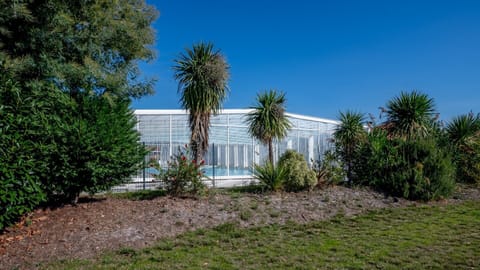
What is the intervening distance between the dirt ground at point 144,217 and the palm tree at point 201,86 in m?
2.10

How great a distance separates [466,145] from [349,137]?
191 inches

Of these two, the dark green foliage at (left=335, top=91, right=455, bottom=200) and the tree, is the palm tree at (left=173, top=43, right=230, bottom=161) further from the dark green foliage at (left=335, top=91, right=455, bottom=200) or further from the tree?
the dark green foliage at (left=335, top=91, right=455, bottom=200)

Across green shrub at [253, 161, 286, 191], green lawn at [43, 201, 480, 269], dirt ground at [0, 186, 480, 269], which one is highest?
green shrub at [253, 161, 286, 191]

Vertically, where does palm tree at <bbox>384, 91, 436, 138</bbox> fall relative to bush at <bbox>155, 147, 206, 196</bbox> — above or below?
above

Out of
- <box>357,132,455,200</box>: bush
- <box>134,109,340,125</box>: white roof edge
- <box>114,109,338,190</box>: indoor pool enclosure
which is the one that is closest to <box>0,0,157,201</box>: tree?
<box>134,109,340,125</box>: white roof edge

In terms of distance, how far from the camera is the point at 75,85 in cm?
747

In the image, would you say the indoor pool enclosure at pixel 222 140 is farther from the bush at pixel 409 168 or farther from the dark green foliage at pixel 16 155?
the dark green foliage at pixel 16 155

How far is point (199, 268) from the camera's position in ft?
14.3

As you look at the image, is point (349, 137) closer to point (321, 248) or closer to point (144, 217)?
point (321, 248)

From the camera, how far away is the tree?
628 centimetres

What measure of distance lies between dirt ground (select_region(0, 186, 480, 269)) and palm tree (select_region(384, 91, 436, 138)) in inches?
96.7

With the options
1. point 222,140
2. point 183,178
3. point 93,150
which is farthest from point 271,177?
point 222,140

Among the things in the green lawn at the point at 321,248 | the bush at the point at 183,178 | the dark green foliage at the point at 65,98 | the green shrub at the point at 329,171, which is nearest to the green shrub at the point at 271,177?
the green shrub at the point at 329,171

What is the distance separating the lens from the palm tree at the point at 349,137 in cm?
1020
